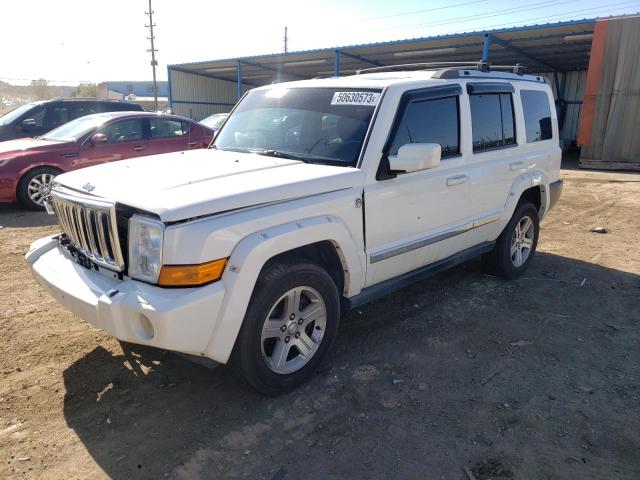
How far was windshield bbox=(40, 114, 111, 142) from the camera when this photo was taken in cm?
853

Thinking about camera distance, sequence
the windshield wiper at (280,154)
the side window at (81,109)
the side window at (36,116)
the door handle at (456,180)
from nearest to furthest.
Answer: the windshield wiper at (280,154)
the door handle at (456,180)
the side window at (36,116)
the side window at (81,109)

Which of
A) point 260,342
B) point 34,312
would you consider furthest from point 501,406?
point 34,312

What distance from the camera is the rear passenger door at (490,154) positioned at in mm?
4359

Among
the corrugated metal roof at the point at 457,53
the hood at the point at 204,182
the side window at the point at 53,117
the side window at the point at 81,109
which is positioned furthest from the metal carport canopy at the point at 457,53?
the hood at the point at 204,182

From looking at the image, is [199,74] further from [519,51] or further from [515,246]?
[515,246]

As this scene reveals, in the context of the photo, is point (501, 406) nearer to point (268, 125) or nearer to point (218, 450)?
point (218, 450)

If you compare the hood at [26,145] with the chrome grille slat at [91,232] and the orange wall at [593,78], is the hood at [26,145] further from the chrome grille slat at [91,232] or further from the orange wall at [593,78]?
the orange wall at [593,78]

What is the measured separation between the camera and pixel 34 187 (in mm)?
8055

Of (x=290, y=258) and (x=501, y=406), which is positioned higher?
(x=290, y=258)

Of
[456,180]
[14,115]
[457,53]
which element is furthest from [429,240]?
[457,53]

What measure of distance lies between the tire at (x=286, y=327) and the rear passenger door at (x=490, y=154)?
6.24 ft

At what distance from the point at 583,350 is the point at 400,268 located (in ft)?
5.11

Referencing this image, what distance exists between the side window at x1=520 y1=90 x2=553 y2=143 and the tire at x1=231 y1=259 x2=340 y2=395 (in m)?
3.13

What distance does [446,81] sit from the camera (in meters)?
4.09
